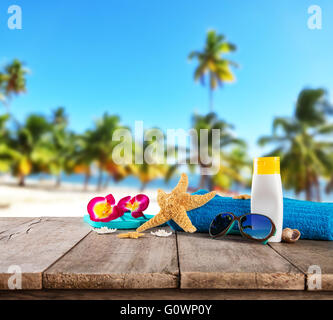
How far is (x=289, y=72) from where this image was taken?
55.8m

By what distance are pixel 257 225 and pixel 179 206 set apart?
29 centimetres

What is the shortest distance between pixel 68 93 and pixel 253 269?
2523 inches

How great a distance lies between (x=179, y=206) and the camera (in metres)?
1.22

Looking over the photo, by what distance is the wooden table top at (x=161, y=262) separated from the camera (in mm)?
746

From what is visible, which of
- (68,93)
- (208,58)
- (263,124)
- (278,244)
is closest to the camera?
(278,244)

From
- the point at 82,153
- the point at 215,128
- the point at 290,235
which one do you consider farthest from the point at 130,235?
the point at 82,153

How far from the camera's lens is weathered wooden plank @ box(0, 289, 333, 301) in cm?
76

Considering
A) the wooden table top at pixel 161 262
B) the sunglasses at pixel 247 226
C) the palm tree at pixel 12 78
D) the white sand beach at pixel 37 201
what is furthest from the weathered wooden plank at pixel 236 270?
the palm tree at pixel 12 78

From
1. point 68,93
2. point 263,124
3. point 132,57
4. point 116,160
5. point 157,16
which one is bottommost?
point 116,160

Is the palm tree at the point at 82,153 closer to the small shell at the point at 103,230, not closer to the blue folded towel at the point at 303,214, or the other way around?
the small shell at the point at 103,230

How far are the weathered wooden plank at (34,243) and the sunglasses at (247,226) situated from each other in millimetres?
491
